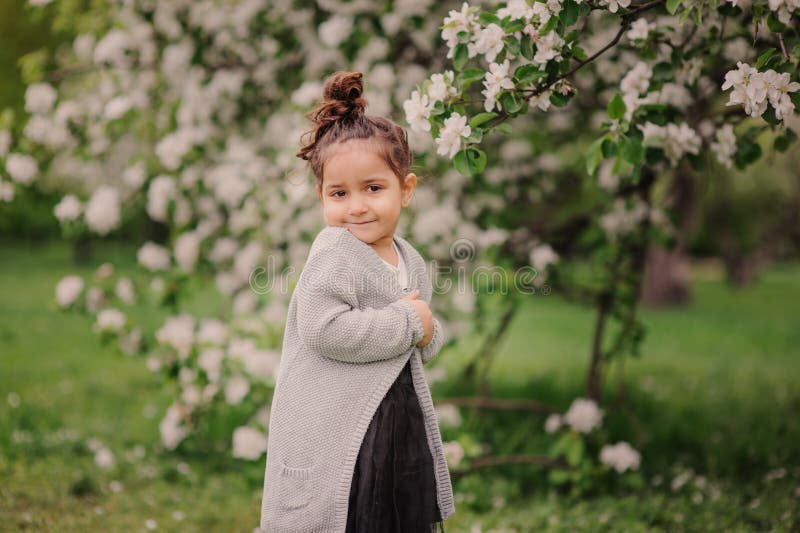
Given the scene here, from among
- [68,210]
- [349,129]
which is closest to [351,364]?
[349,129]

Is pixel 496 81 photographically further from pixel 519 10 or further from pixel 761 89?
pixel 761 89

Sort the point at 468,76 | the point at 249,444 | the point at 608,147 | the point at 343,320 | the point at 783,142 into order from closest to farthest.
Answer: the point at 343,320, the point at 468,76, the point at 608,147, the point at 783,142, the point at 249,444

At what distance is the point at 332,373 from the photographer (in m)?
1.94

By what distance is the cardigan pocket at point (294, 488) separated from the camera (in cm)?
192

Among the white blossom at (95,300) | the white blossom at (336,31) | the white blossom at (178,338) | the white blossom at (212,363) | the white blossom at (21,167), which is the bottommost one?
the white blossom at (212,363)

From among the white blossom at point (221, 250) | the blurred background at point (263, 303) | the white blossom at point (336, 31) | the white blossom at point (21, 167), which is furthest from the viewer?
the white blossom at point (221, 250)

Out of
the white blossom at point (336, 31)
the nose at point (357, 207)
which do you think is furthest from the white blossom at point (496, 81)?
the white blossom at point (336, 31)

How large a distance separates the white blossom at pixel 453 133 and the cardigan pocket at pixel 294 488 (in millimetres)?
993

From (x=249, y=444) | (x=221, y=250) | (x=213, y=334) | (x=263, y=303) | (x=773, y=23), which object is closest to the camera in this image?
(x=773, y=23)

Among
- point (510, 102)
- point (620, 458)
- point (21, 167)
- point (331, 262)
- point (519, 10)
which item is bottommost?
point (620, 458)

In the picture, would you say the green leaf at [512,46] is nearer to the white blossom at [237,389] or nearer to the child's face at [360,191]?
the child's face at [360,191]

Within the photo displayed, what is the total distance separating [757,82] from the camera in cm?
197

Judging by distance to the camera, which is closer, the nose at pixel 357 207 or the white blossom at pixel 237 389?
the nose at pixel 357 207

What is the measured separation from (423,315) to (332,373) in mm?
296
